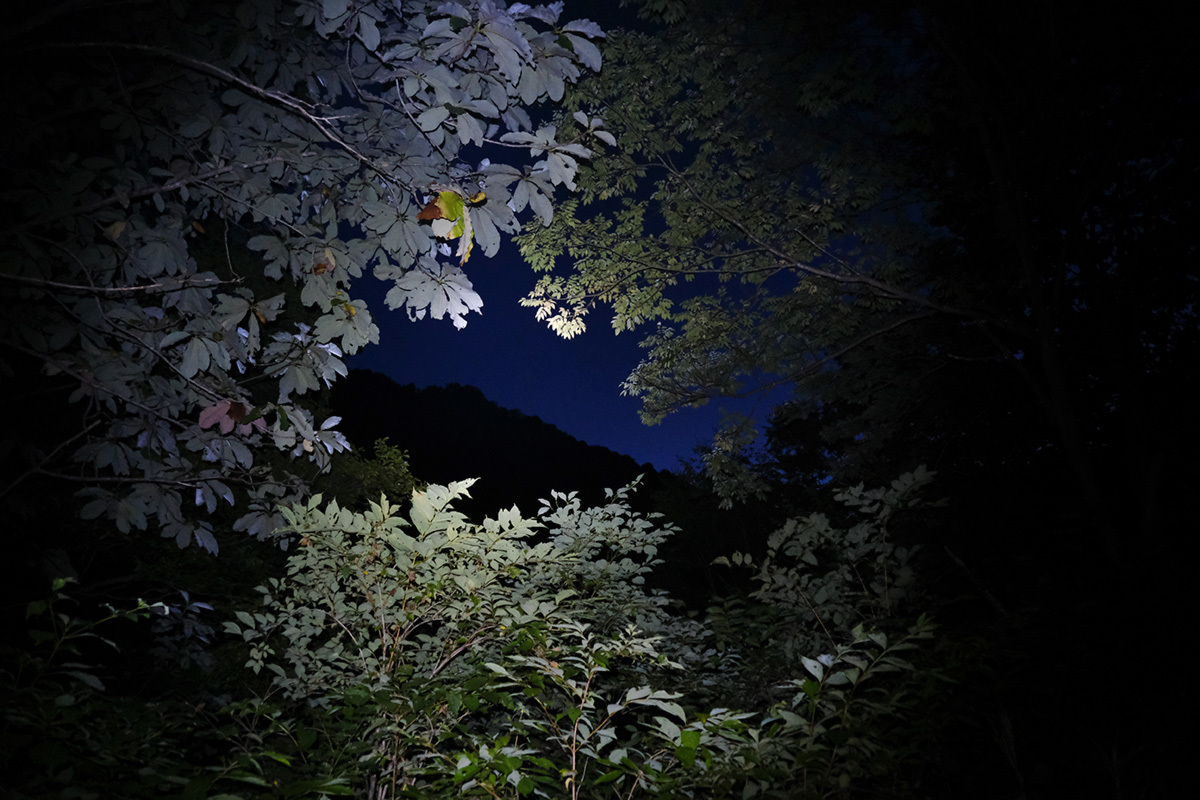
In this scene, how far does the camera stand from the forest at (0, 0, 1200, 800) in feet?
5.06

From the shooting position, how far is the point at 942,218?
241 inches

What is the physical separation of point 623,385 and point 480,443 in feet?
110

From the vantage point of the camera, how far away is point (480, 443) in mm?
38000

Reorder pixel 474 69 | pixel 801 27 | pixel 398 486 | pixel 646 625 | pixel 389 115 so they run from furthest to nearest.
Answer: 1. pixel 398 486
2. pixel 801 27
3. pixel 646 625
4. pixel 389 115
5. pixel 474 69

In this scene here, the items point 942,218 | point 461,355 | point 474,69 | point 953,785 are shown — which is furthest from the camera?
point 461,355

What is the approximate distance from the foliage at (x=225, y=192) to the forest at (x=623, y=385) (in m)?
0.02

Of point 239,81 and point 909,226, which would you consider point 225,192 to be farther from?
point 909,226

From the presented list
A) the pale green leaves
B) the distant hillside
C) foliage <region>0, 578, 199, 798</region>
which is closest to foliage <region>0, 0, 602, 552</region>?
the pale green leaves

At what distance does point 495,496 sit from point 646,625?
2927 cm

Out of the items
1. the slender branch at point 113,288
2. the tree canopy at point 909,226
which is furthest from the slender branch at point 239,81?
the tree canopy at point 909,226

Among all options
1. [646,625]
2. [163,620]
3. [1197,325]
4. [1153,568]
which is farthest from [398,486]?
[1197,325]

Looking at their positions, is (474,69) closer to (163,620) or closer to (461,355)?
(163,620)

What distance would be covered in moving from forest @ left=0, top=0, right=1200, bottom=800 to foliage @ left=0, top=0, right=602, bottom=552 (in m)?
0.02

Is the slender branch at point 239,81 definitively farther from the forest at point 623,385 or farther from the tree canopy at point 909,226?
the tree canopy at point 909,226
